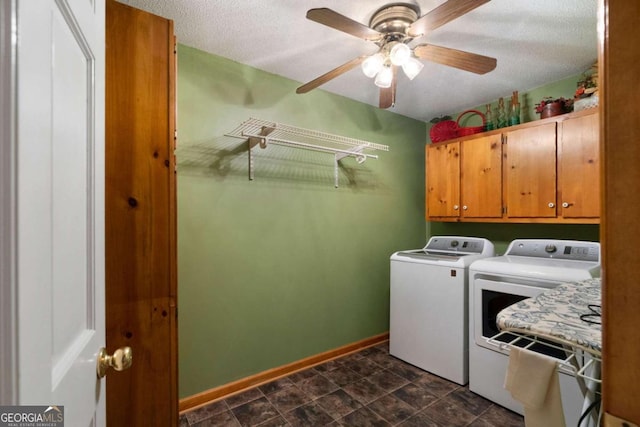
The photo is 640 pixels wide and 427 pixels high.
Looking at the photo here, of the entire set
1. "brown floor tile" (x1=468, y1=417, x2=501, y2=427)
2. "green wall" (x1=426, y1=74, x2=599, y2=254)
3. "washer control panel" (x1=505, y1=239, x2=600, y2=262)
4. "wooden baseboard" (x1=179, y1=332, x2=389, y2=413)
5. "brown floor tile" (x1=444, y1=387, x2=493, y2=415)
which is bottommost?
"brown floor tile" (x1=444, y1=387, x2=493, y2=415)

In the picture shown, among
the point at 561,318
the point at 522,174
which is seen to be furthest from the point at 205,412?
the point at 522,174

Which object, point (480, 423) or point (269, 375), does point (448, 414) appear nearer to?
point (480, 423)

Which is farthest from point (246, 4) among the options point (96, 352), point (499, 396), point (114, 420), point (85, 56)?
point (499, 396)

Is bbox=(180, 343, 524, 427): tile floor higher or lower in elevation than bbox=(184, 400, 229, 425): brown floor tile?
lower

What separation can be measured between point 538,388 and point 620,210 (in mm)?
658

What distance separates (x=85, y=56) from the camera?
0.62 meters

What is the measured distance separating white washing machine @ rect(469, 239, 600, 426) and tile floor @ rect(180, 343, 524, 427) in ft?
0.52

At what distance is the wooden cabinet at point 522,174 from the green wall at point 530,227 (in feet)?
1.11

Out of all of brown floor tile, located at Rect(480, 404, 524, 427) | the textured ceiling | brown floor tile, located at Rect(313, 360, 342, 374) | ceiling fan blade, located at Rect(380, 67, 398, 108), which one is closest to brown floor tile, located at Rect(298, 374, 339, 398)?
brown floor tile, located at Rect(313, 360, 342, 374)

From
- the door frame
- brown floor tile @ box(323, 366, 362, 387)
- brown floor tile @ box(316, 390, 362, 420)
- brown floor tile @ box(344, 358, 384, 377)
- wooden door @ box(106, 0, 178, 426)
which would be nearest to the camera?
the door frame

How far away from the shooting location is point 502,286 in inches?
73.2

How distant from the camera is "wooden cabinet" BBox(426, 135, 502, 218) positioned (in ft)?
7.86

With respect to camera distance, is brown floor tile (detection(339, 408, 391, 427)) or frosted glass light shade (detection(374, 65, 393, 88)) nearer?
frosted glass light shade (detection(374, 65, 393, 88))

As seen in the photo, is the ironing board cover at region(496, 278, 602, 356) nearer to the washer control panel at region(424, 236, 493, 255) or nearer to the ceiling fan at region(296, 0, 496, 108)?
the ceiling fan at region(296, 0, 496, 108)
